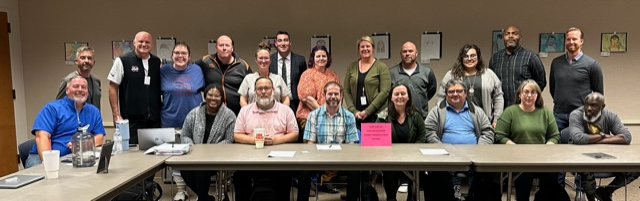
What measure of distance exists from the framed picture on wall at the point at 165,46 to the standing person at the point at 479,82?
9.90 feet

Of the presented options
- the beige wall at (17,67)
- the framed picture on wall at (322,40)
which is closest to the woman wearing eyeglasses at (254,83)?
the framed picture on wall at (322,40)

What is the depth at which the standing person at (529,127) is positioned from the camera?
3.17 metres

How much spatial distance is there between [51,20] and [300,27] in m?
2.84

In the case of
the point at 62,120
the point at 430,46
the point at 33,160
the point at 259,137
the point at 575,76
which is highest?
the point at 430,46

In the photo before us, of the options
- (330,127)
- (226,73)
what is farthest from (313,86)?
(226,73)

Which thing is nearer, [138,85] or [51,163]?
[51,163]

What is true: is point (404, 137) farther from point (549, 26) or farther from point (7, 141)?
point (7, 141)

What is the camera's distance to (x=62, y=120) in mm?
2822

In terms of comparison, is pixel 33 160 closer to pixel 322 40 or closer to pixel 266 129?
pixel 266 129

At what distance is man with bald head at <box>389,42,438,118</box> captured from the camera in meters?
3.81

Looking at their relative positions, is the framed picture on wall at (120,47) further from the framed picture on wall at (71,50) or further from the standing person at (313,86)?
the standing person at (313,86)

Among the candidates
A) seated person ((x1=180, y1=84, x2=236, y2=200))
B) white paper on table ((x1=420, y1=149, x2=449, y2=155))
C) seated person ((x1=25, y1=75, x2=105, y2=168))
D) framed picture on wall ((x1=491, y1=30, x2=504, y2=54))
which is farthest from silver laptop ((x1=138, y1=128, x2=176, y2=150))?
framed picture on wall ((x1=491, y1=30, x2=504, y2=54))

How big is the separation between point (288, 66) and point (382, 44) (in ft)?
4.40

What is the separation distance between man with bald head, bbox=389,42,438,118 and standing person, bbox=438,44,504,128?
19cm
